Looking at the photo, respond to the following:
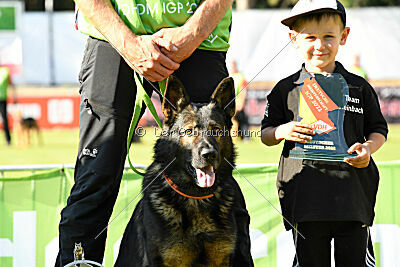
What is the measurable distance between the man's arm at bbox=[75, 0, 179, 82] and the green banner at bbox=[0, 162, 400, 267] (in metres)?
1.63

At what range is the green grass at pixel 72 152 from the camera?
9609 millimetres

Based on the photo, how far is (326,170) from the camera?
2.87 metres

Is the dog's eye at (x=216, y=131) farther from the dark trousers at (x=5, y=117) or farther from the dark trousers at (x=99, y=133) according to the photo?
the dark trousers at (x=5, y=117)

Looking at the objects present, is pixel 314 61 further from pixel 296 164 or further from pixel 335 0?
pixel 296 164

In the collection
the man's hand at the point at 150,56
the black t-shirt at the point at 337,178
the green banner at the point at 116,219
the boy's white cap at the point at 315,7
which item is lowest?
the green banner at the point at 116,219

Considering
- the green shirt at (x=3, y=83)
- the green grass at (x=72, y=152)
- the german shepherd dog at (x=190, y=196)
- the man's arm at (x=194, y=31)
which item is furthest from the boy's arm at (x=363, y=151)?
the green shirt at (x=3, y=83)

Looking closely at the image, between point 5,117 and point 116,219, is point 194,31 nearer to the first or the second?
point 116,219

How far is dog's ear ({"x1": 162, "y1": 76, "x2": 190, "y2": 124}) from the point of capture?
267cm

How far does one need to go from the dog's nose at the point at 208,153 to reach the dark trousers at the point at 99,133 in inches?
14.7

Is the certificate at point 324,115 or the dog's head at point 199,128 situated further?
the certificate at point 324,115

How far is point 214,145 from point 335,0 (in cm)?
102

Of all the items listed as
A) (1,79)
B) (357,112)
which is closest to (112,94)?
(357,112)

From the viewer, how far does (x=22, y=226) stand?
12.9ft

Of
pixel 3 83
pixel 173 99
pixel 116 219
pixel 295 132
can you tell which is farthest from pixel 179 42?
pixel 3 83
